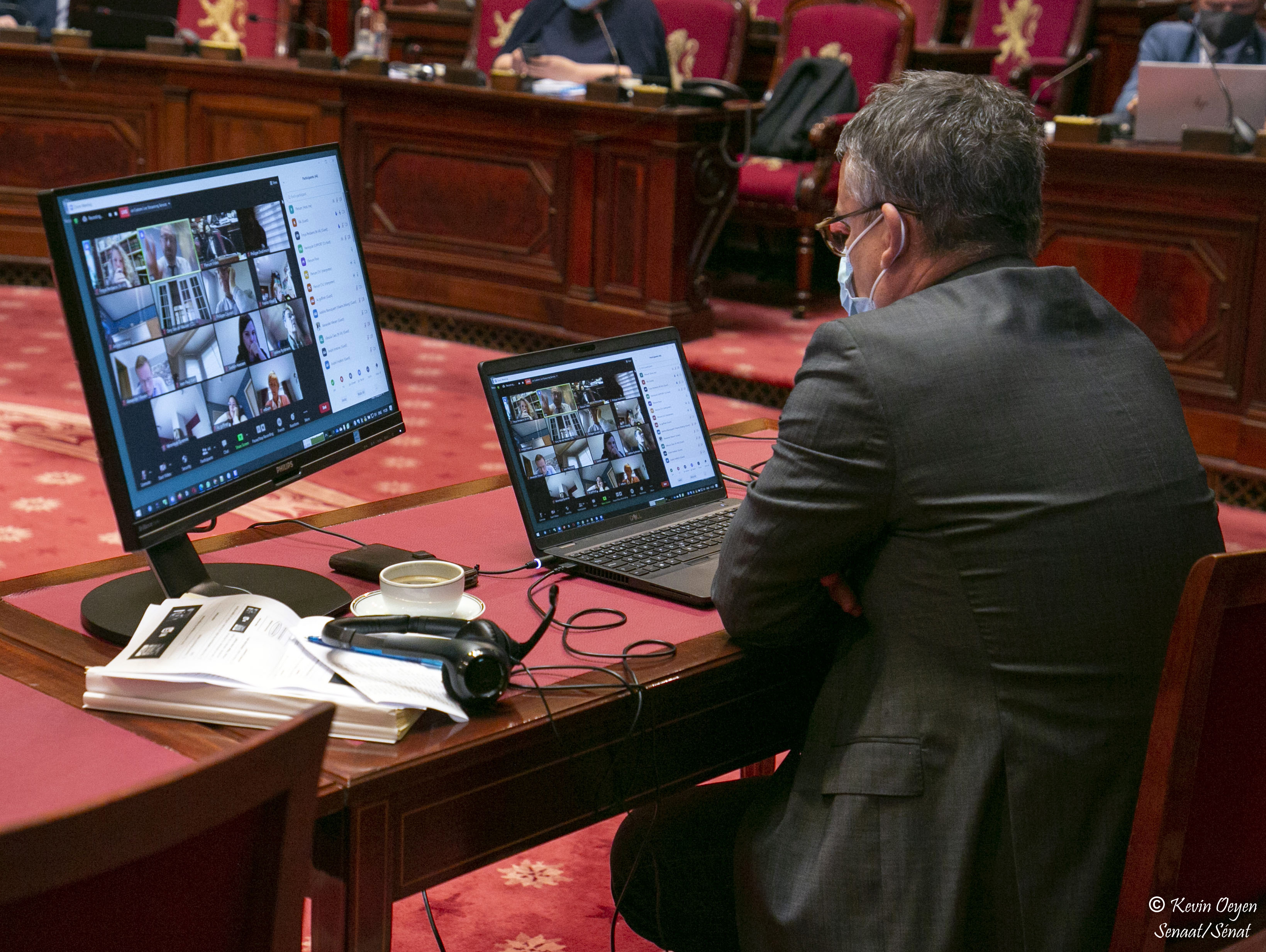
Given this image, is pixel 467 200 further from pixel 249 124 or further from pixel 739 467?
pixel 739 467

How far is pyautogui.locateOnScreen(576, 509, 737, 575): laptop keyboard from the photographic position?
1.63m

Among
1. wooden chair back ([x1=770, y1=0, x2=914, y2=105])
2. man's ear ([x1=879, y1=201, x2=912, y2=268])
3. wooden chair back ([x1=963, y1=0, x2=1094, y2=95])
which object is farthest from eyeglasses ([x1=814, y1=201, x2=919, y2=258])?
wooden chair back ([x1=963, y1=0, x2=1094, y2=95])

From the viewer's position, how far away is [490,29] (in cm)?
632

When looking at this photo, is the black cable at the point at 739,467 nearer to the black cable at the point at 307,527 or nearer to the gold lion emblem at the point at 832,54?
the black cable at the point at 307,527

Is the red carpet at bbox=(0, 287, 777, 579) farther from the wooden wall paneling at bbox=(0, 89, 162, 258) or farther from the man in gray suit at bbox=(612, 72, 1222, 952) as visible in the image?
the man in gray suit at bbox=(612, 72, 1222, 952)

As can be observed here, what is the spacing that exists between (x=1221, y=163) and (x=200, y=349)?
347 centimetres

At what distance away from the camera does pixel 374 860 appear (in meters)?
1.16

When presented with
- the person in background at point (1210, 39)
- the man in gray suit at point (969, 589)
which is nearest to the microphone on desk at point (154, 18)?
the person in background at point (1210, 39)

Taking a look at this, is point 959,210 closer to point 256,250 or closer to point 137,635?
point 256,250

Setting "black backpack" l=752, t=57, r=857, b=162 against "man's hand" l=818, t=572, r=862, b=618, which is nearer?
"man's hand" l=818, t=572, r=862, b=618

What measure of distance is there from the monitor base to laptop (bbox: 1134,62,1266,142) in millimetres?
3559

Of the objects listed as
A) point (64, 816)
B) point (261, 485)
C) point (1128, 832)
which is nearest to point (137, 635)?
point (261, 485)

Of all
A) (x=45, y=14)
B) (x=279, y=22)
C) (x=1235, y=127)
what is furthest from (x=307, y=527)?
(x=45, y=14)

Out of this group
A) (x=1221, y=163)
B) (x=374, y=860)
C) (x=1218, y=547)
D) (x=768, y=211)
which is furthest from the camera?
(x=768, y=211)
